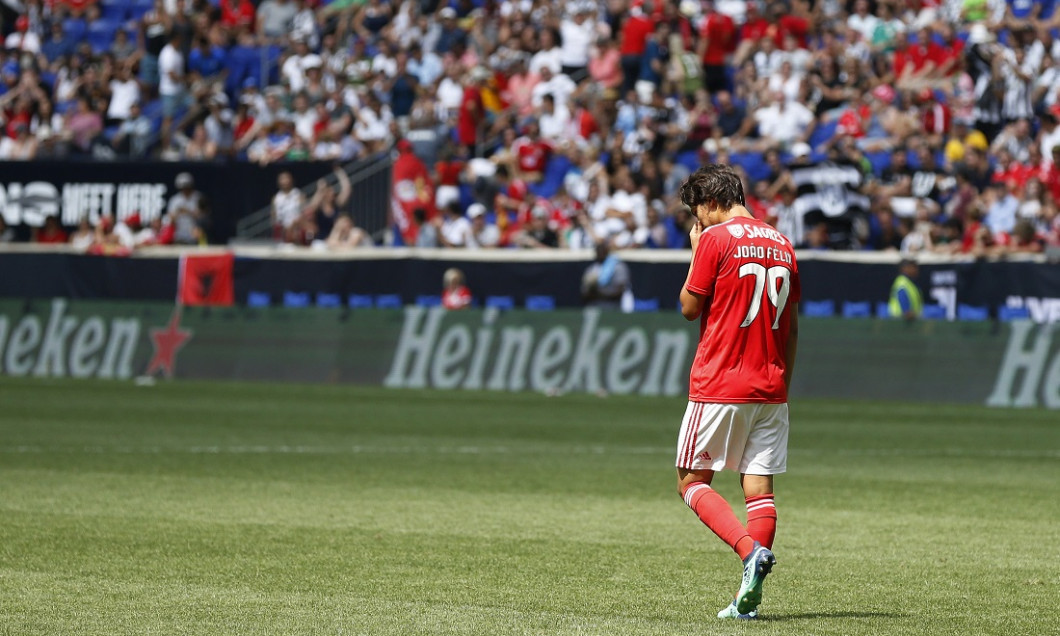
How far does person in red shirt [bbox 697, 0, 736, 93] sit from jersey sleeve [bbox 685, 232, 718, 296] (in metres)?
23.0

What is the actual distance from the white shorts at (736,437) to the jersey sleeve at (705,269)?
51cm

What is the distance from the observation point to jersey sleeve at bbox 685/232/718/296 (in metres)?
7.57

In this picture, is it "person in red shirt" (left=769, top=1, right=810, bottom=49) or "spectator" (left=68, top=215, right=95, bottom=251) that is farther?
"spectator" (left=68, top=215, right=95, bottom=251)

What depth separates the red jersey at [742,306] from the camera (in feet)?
24.9

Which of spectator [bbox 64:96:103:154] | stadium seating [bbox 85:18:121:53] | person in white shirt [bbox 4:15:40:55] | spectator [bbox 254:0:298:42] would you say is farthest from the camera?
stadium seating [bbox 85:18:121:53]

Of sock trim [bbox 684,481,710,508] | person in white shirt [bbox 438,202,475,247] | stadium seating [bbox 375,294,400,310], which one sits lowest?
stadium seating [bbox 375,294,400,310]

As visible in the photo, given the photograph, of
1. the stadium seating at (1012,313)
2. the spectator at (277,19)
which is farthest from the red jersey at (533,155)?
the stadium seating at (1012,313)

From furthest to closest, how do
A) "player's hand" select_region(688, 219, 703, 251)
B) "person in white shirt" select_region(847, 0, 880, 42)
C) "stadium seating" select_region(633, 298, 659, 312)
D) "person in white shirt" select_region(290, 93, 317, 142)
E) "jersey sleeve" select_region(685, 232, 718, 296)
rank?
"person in white shirt" select_region(290, 93, 317, 142), "person in white shirt" select_region(847, 0, 880, 42), "stadium seating" select_region(633, 298, 659, 312), "player's hand" select_region(688, 219, 703, 251), "jersey sleeve" select_region(685, 232, 718, 296)

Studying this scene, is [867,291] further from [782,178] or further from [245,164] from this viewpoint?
[245,164]

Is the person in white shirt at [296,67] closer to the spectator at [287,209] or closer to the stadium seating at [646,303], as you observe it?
the spectator at [287,209]

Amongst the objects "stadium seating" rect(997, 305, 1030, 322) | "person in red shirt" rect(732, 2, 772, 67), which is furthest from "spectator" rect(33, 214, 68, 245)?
"stadium seating" rect(997, 305, 1030, 322)

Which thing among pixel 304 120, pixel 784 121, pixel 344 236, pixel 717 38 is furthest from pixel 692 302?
pixel 304 120

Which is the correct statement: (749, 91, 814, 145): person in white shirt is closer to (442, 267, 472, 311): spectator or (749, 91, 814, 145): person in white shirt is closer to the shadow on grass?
(442, 267, 472, 311): spectator

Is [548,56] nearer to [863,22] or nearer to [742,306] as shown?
[863,22]
